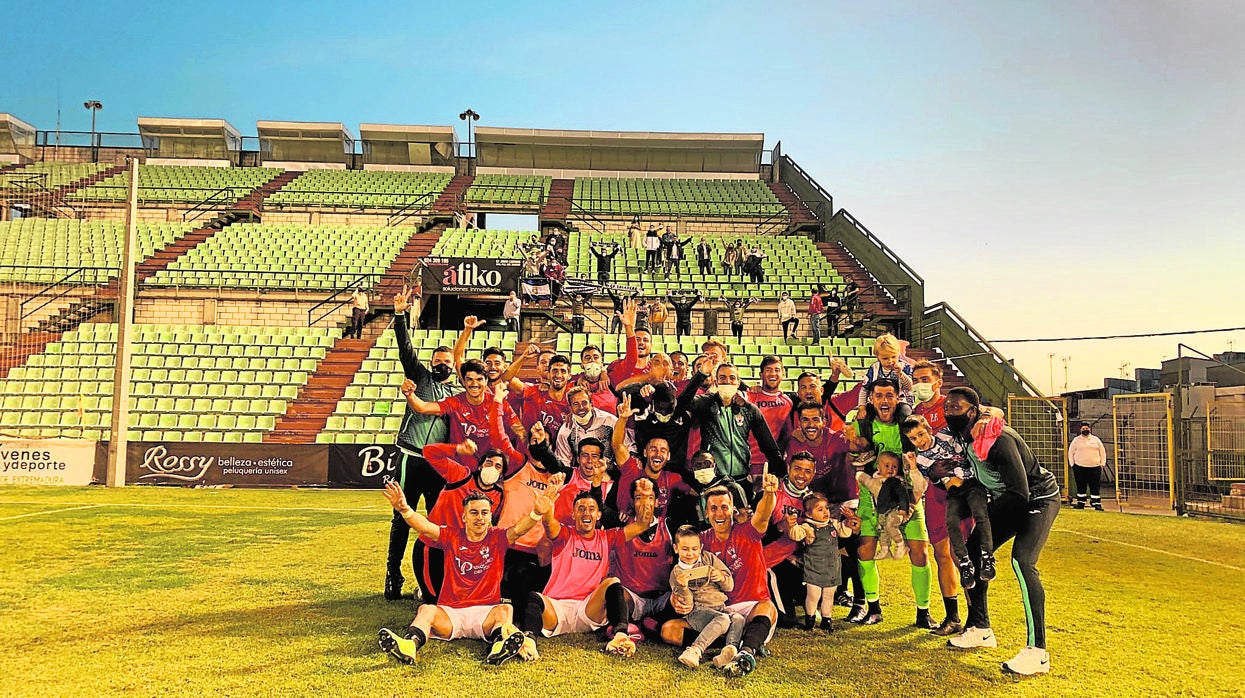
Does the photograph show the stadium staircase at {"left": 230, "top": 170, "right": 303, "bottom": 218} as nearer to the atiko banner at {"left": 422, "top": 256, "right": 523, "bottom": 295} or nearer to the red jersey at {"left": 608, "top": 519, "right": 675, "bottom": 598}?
the atiko banner at {"left": 422, "top": 256, "right": 523, "bottom": 295}

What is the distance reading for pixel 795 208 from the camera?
112 ft

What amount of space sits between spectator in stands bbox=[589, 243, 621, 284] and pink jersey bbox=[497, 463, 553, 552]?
18946 mm

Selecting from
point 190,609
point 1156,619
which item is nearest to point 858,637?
point 1156,619

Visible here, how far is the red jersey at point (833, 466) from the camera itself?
6.11 meters

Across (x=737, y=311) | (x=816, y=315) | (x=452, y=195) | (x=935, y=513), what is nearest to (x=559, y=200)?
(x=452, y=195)

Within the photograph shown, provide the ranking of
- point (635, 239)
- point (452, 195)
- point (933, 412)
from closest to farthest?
point (933, 412), point (635, 239), point (452, 195)

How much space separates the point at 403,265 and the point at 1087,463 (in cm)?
2060

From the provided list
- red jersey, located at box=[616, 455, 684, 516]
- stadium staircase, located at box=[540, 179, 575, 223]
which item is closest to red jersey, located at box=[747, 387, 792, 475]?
red jersey, located at box=[616, 455, 684, 516]

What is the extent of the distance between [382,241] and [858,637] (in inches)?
1010

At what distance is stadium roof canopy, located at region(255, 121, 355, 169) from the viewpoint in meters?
38.4

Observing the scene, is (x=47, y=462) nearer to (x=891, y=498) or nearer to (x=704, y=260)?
(x=891, y=498)

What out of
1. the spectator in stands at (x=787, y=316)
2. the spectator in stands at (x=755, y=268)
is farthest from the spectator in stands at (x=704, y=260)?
the spectator in stands at (x=787, y=316)

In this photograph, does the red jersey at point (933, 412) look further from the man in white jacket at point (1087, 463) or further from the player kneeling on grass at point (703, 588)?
the man in white jacket at point (1087, 463)

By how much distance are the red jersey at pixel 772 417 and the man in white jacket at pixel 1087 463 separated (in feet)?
35.2
